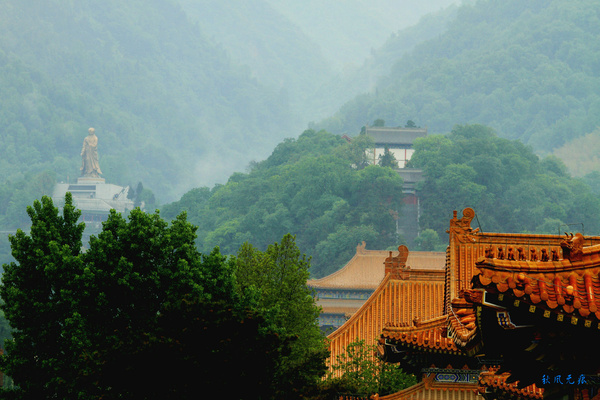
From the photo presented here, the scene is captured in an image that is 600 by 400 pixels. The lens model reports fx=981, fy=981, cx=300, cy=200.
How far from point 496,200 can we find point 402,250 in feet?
313

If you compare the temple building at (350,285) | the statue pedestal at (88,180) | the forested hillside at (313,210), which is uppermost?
the statue pedestal at (88,180)

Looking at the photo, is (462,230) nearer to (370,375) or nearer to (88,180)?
(370,375)

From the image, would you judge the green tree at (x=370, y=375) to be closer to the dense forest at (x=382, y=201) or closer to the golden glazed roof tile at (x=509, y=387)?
the golden glazed roof tile at (x=509, y=387)

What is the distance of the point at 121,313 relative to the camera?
69.2 ft

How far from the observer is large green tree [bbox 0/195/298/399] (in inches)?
677

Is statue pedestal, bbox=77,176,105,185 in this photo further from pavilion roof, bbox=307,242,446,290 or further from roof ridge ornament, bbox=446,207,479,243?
roof ridge ornament, bbox=446,207,479,243

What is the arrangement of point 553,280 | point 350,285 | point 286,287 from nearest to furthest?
point 553,280, point 286,287, point 350,285

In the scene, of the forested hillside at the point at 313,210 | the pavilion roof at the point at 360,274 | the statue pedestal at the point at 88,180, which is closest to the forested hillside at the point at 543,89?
the forested hillside at the point at 313,210

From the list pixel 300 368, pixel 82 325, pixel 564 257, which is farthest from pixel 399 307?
pixel 564 257

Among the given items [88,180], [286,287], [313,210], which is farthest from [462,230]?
[88,180]

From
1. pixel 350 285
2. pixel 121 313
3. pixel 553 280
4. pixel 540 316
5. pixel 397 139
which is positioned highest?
pixel 397 139

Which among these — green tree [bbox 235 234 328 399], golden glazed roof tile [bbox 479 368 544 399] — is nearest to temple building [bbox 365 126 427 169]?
green tree [bbox 235 234 328 399]

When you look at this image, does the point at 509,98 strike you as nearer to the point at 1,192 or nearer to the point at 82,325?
the point at 1,192

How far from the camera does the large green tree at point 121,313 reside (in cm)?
1719
